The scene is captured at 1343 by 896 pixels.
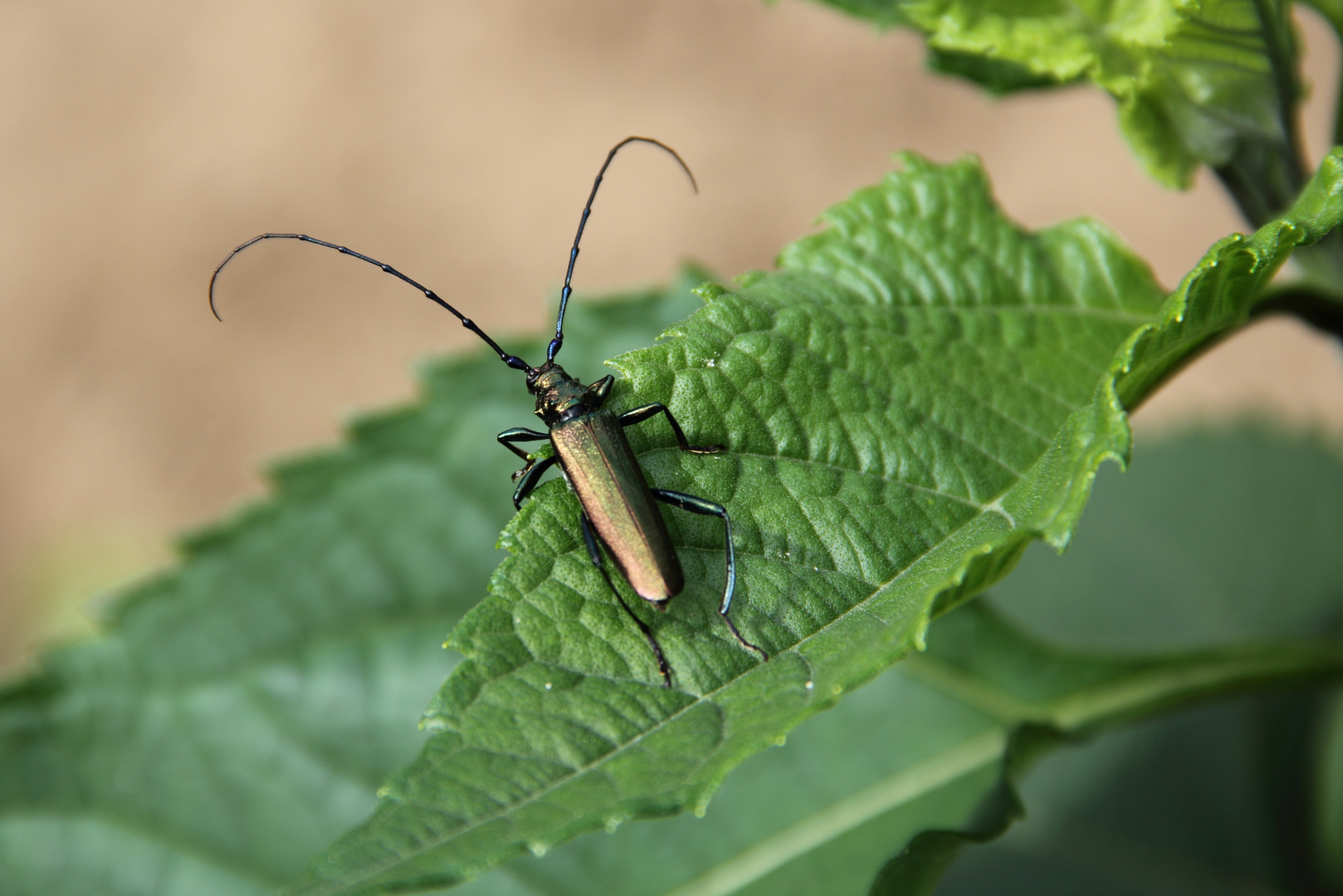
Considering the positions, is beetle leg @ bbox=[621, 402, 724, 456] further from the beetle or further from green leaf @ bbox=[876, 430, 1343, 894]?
green leaf @ bbox=[876, 430, 1343, 894]

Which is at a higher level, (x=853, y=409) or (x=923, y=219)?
(x=923, y=219)

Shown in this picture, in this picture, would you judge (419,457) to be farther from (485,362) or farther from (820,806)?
(820,806)

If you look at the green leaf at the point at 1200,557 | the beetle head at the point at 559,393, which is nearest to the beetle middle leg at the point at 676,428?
the beetle head at the point at 559,393

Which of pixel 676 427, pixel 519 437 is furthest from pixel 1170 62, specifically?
pixel 519 437

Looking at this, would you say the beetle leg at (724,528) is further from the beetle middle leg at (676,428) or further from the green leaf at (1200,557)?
the green leaf at (1200,557)

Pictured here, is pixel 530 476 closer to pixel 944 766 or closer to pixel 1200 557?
pixel 944 766

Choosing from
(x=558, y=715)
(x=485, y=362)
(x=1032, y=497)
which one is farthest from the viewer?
(x=485, y=362)

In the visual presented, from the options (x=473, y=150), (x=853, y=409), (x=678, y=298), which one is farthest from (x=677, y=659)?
(x=473, y=150)
